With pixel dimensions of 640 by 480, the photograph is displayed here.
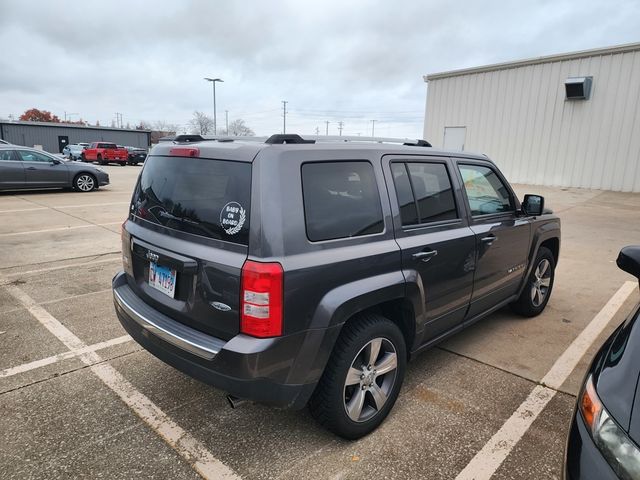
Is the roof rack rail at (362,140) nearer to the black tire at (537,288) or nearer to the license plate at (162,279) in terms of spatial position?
the license plate at (162,279)

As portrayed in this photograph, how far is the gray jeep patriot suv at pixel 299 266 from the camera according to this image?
2184 millimetres

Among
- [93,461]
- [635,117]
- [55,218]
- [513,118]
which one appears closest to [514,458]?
[93,461]

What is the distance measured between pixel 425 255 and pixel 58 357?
9.67 feet

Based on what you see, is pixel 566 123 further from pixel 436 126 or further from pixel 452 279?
pixel 452 279

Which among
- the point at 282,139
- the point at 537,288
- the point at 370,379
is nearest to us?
the point at 282,139

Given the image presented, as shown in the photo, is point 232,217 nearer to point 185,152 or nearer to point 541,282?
point 185,152

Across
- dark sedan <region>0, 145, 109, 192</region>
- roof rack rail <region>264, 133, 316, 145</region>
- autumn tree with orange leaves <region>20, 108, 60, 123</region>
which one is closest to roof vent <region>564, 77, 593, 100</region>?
dark sedan <region>0, 145, 109, 192</region>

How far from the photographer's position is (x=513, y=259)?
3926 millimetres

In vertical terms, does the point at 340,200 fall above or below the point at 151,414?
above

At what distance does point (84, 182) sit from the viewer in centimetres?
1465

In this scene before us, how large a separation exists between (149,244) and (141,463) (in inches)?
47.8

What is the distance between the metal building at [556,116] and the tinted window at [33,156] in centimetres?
1782

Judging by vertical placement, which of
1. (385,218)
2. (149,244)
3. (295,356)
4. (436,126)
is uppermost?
(436,126)

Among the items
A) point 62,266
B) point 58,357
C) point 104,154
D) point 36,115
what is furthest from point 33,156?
point 36,115
